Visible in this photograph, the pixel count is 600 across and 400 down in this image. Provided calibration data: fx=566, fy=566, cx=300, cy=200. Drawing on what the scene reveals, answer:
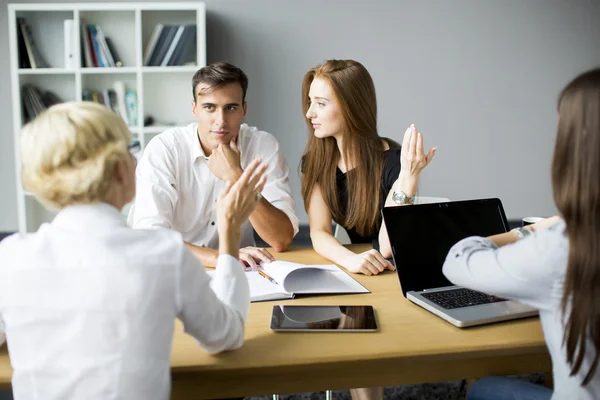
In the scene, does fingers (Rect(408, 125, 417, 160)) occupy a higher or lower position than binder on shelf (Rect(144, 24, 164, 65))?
lower

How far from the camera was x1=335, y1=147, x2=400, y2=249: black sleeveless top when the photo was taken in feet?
7.09

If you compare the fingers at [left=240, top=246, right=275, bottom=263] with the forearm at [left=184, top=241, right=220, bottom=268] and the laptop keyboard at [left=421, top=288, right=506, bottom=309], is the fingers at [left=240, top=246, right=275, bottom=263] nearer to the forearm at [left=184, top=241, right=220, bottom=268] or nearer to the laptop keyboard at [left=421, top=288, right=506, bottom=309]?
the forearm at [left=184, top=241, right=220, bottom=268]

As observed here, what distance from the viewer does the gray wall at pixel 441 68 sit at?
4008mm

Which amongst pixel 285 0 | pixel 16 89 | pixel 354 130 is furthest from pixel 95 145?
pixel 285 0

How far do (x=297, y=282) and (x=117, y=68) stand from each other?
257cm

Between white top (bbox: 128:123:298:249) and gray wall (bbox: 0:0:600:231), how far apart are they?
1.86 m

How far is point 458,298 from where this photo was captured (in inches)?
53.1

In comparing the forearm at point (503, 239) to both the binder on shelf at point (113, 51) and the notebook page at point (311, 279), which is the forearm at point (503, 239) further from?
the binder on shelf at point (113, 51)

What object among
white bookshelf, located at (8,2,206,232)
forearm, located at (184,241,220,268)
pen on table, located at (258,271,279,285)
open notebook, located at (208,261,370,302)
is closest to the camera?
open notebook, located at (208,261,370,302)

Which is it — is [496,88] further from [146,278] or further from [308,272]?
[146,278]

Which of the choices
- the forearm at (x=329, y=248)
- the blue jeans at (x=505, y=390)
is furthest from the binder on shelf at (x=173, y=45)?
the blue jeans at (x=505, y=390)

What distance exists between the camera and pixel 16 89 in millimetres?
3494

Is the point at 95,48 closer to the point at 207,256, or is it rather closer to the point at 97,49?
the point at 97,49

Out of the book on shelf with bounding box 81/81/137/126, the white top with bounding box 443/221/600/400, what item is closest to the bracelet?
the white top with bounding box 443/221/600/400
